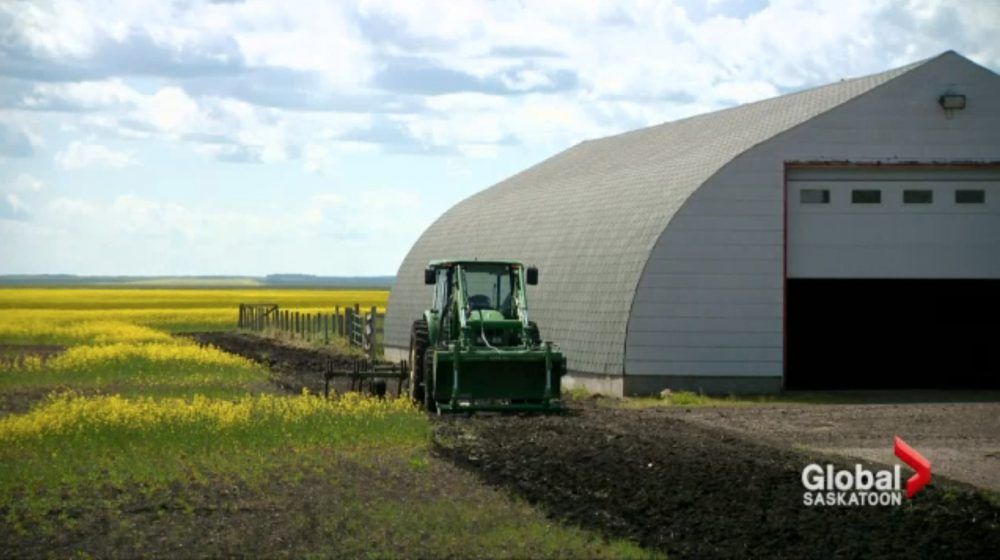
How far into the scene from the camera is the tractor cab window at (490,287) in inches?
1093

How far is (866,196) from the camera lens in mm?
31297

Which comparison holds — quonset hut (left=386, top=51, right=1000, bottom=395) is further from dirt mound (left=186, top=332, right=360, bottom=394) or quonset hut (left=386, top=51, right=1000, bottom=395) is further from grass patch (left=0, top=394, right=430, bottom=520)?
grass patch (left=0, top=394, right=430, bottom=520)

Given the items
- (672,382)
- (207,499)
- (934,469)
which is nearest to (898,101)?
(672,382)

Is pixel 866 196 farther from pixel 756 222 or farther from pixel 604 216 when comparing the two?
pixel 604 216

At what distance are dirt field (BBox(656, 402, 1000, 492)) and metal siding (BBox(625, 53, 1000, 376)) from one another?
246 centimetres

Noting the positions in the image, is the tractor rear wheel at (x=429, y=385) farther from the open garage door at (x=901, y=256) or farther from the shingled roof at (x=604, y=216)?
the open garage door at (x=901, y=256)

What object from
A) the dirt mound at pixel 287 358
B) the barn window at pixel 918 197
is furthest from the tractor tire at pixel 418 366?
the barn window at pixel 918 197

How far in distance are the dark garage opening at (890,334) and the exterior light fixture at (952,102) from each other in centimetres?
349

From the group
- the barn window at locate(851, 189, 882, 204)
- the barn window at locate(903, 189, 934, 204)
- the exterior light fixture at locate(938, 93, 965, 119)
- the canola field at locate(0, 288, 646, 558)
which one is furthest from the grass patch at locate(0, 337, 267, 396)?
the exterior light fixture at locate(938, 93, 965, 119)

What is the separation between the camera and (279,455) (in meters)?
19.6

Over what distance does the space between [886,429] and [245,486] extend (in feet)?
34.8

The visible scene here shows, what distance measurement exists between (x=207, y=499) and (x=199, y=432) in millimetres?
5468

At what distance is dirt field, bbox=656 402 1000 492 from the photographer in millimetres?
19547

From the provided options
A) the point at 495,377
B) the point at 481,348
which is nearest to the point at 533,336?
the point at 481,348
